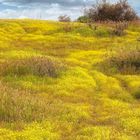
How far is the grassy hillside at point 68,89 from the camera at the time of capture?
1455cm

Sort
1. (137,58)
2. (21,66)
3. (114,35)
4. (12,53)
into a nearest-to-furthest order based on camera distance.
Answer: (21,66), (137,58), (12,53), (114,35)

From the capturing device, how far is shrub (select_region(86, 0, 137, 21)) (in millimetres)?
50062

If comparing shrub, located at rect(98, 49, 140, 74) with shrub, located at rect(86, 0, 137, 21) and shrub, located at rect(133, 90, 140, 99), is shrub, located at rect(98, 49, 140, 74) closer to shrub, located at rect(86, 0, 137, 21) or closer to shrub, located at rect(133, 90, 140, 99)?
shrub, located at rect(133, 90, 140, 99)

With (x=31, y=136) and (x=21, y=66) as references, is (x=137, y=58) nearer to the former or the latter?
(x=21, y=66)

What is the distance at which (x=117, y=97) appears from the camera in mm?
19984

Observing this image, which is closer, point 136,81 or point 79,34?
point 136,81

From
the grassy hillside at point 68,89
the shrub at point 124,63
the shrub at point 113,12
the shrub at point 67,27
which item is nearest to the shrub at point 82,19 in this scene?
the shrub at point 113,12

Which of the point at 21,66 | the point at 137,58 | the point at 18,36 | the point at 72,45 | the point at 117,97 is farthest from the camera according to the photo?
the point at 18,36

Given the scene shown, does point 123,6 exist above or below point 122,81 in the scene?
above

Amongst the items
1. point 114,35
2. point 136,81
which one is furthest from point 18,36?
point 136,81

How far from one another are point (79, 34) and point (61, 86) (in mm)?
18929

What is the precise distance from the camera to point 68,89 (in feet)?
67.6

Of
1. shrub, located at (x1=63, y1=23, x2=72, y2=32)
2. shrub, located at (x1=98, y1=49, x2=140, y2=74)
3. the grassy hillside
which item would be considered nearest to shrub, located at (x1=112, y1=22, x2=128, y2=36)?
the grassy hillside

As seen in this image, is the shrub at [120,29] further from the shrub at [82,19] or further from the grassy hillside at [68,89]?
the shrub at [82,19]
